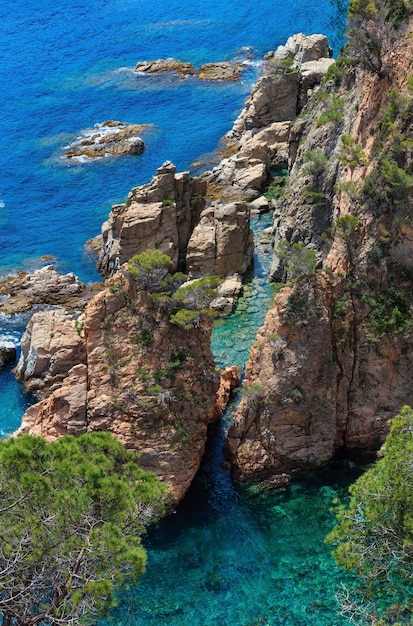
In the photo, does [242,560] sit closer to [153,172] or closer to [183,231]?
[183,231]

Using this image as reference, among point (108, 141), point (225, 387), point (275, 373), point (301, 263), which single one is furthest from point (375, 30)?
point (108, 141)

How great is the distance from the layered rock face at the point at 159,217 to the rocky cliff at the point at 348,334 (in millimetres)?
15336

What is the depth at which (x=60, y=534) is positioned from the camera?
25.7m

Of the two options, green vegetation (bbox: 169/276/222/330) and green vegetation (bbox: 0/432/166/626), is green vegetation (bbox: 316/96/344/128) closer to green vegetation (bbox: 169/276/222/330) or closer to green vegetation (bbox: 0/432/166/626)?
green vegetation (bbox: 169/276/222/330)

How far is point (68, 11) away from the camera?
113188 millimetres

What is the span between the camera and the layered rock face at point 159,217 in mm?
53688

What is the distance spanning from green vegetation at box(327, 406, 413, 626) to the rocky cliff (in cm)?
1211

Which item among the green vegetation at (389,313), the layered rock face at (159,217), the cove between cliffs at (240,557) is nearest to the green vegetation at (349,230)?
the green vegetation at (389,313)

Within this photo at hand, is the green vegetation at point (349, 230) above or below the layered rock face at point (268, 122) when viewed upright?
above

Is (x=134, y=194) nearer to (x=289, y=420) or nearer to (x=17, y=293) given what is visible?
(x=17, y=293)

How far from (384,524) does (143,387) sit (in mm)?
16521

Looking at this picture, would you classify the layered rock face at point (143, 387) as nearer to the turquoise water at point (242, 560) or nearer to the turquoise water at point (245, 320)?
the turquoise water at point (242, 560)

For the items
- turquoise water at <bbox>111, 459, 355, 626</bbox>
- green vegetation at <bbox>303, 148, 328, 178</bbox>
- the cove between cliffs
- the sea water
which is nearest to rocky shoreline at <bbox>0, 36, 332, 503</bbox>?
the cove between cliffs

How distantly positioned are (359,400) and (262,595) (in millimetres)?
10649
